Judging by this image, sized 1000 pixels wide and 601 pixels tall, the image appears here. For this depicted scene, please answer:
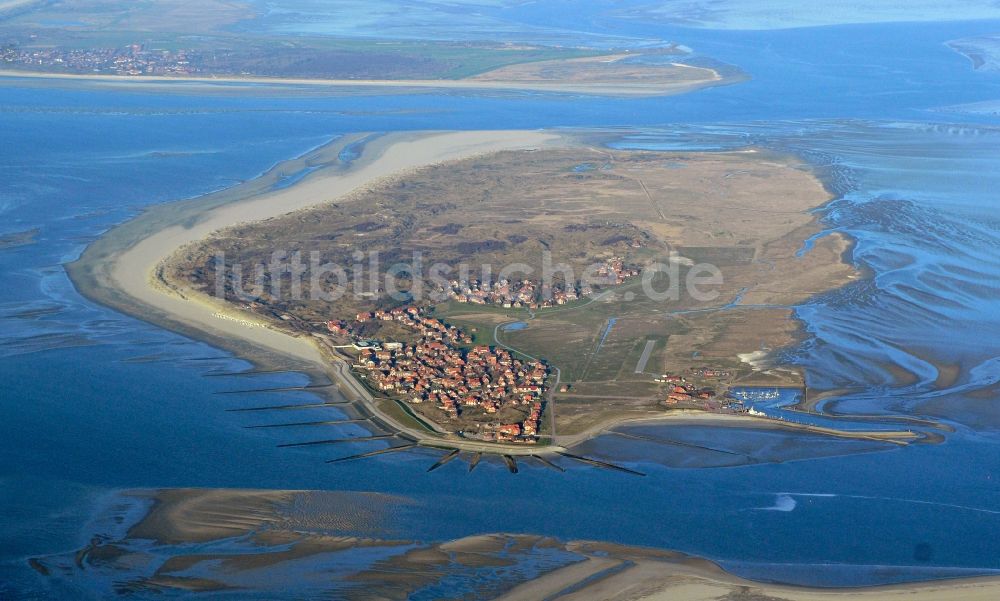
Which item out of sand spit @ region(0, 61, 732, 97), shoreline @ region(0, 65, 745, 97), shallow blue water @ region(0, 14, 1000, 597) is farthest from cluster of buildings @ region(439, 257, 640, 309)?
shoreline @ region(0, 65, 745, 97)

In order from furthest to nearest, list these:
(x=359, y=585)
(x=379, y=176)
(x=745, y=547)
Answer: (x=379, y=176) < (x=745, y=547) < (x=359, y=585)

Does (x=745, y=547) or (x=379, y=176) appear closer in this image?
(x=745, y=547)

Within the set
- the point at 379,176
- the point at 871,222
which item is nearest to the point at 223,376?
the point at 379,176

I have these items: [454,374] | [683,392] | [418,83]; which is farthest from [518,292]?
[418,83]

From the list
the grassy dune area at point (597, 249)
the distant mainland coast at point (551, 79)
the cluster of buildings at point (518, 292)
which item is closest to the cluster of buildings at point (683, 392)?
the grassy dune area at point (597, 249)

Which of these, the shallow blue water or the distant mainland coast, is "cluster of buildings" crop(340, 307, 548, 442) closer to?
the shallow blue water

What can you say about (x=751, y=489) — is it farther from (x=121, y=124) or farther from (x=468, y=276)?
(x=121, y=124)

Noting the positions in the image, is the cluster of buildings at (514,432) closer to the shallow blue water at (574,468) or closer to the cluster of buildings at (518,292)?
the shallow blue water at (574,468)

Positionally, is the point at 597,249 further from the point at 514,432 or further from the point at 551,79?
the point at 551,79
